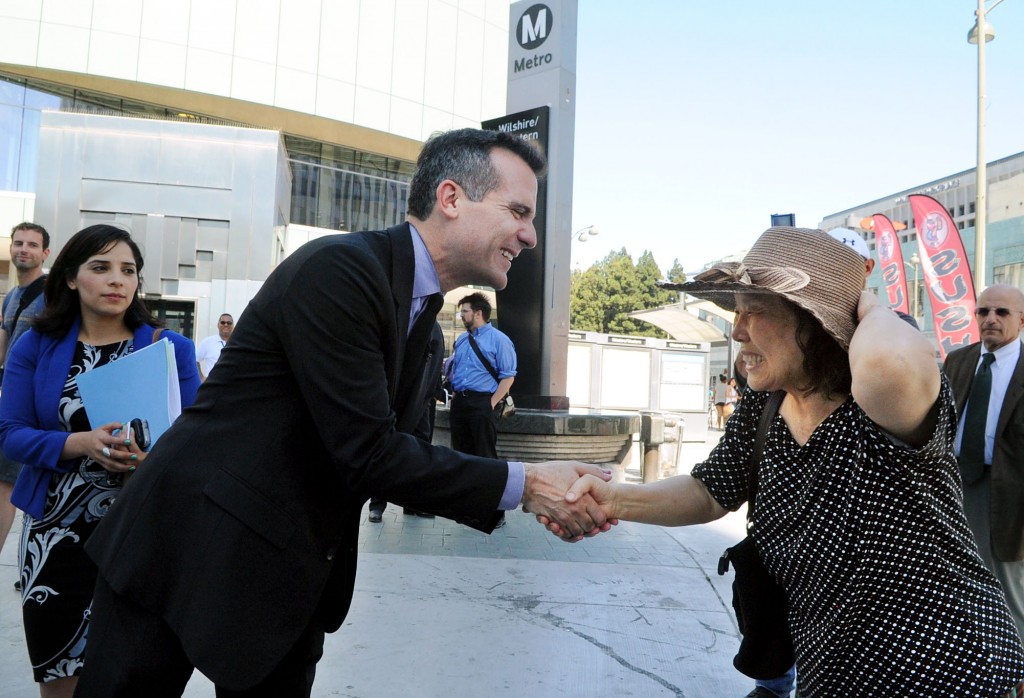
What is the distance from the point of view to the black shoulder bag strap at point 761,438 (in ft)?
6.35

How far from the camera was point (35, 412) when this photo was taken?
2525 mm

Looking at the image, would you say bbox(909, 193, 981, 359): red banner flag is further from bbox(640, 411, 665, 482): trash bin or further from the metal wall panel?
the metal wall panel

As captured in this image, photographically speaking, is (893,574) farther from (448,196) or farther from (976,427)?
(976,427)

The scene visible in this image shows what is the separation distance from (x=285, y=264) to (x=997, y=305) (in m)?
4.48

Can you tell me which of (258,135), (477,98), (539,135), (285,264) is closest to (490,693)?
(285,264)

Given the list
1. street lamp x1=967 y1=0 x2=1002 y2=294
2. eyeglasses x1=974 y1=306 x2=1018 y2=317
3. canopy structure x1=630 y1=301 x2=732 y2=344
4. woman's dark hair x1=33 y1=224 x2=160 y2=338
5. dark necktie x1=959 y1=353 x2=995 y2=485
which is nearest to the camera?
woman's dark hair x1=33 y1=224 x2=160 y2=338

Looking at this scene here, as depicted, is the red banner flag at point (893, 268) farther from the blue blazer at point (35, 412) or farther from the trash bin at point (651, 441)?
the blue blazer at point (35, 412)

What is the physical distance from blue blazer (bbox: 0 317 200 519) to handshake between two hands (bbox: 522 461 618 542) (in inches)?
46.8

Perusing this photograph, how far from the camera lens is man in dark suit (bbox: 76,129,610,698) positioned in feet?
5.41

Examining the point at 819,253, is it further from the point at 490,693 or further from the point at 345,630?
the point at 345,630

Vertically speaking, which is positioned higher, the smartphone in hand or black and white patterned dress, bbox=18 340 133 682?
the smartphone in hand

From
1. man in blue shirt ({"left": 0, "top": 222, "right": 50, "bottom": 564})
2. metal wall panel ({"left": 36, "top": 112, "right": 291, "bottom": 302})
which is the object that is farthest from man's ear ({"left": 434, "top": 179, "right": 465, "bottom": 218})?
metal wall panel ({"left": 36, "top": 112, "right": 291, "bottom": 302})

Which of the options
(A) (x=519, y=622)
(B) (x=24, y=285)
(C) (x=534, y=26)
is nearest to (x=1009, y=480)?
(A) (x=519, y=622)

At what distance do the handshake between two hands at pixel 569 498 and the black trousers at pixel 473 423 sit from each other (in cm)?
428
